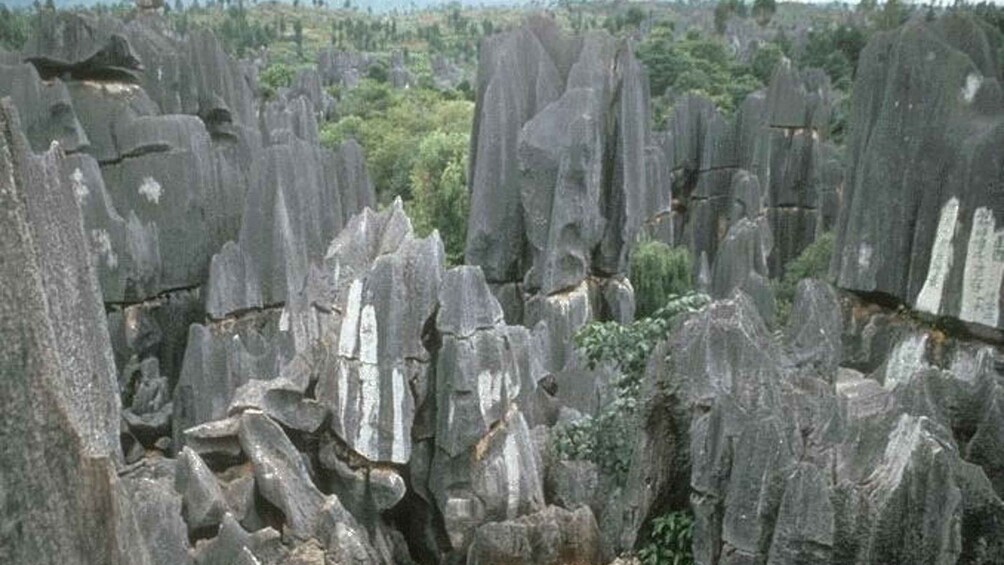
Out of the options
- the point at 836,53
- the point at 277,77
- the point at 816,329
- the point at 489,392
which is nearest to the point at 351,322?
the point at 489,392

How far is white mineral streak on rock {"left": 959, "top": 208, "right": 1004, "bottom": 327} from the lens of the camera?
11.2 m

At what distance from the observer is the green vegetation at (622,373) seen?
11.6 meters

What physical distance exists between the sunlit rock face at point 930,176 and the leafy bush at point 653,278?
8.18 metres

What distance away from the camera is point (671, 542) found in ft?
31.5

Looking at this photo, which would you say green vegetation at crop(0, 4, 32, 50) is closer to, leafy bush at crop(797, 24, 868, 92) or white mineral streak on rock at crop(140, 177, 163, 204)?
white mineral streak on rock at crop(140, 177, 163, 204)

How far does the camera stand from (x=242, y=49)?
87.8m

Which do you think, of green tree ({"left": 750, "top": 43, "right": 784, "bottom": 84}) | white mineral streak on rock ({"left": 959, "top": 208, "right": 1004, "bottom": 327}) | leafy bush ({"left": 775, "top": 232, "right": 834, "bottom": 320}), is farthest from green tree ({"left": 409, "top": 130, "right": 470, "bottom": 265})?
green tree ({"left": 750, "top": 43, "right": 784, "bottom": 84})

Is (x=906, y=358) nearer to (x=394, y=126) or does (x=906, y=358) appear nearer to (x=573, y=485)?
(x=573, y=485)

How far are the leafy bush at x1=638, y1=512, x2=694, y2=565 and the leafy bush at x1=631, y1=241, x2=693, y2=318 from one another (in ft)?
39.7

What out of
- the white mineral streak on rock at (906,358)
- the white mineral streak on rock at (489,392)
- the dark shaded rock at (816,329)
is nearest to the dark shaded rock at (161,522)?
the white mineral streak on rock at (489,392)

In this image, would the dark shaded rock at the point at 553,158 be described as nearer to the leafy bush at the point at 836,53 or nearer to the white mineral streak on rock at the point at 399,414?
the white mineral streak on rock at the point at 399,414

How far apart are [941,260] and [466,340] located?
587 centimetres

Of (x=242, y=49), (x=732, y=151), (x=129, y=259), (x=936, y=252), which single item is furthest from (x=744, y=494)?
(x=242, y=49)

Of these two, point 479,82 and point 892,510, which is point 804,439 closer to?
point 892,510
